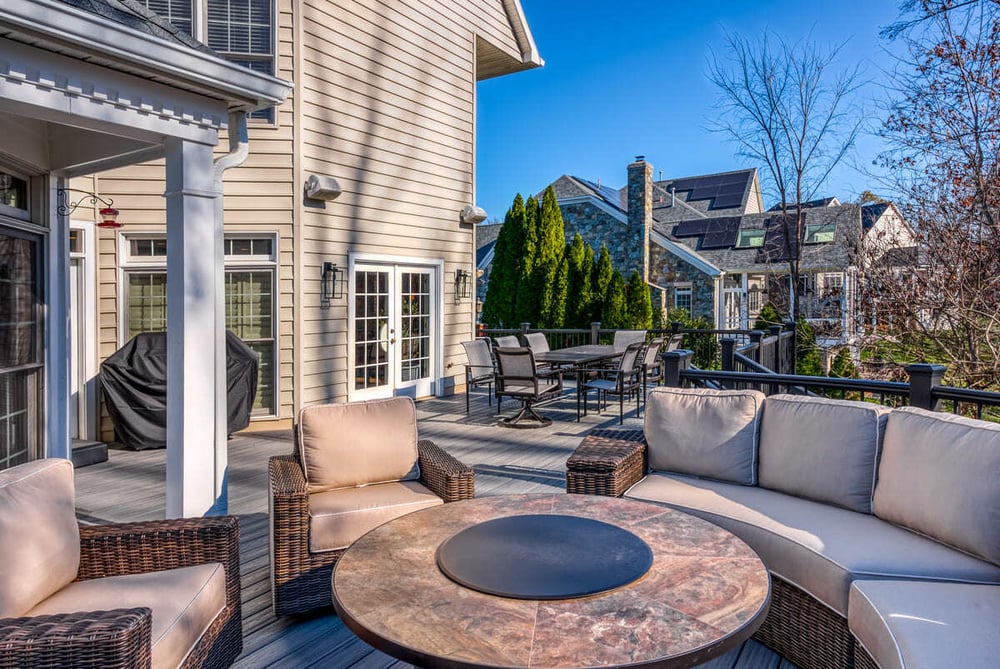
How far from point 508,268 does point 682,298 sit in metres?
6.49

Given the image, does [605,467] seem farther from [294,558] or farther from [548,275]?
[548,275]

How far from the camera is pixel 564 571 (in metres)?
1.73

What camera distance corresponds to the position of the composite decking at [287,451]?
7.59ft

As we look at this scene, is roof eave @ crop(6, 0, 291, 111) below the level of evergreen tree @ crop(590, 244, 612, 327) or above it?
above

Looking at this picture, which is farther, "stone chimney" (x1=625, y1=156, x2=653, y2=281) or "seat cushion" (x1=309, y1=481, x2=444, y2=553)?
"stone chimney" (x1=625, y1=156, x2=653, y2=281)

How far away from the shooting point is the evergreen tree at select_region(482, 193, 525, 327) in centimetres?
1171

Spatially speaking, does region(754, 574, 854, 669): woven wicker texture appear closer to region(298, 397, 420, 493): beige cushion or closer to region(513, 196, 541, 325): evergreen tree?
region(298, 397, 420, 493): beige cushion

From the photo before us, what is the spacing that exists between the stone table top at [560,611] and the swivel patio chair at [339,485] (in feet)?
2.10

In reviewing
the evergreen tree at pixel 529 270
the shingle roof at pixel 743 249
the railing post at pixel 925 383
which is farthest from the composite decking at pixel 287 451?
the shingle roof at pixel 743 249

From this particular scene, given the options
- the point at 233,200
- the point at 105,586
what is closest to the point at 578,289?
the point at 233,200

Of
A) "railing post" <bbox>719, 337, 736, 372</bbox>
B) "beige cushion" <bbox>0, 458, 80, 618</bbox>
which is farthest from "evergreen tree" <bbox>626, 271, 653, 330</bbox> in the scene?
"beige cushion" <bbox>0, 458, 80, 618</bbox>

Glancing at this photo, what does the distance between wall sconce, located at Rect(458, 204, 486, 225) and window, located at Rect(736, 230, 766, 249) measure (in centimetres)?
1158

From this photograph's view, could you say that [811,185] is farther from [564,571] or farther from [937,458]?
[564,571]

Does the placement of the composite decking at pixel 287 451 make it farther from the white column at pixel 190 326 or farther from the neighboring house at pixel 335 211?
the neighboring house at pixel 335 211
